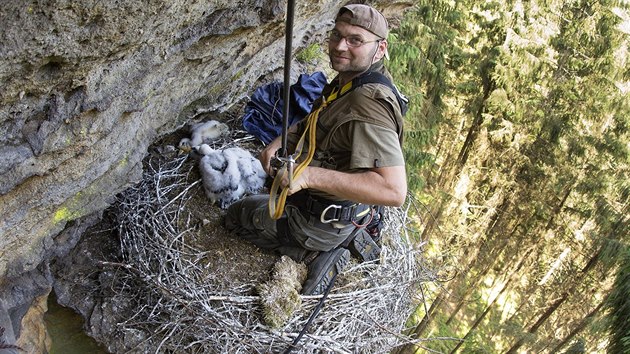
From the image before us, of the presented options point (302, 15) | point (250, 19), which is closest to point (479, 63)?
point (302, 15)

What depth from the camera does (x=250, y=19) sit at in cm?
269

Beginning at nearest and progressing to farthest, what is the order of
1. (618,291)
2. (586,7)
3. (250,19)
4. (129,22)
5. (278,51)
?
1. (129,22)
2. (250,19)
3. (278,51)
4. (618,291)
5. (586,7)

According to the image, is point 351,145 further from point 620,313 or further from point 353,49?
point 620,313

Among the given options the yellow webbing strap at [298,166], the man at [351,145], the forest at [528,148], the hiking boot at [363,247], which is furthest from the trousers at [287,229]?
the forest at [528,148]

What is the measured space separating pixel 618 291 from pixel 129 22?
710cm

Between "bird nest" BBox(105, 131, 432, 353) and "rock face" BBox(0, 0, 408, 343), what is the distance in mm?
515

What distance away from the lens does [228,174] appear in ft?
12.7

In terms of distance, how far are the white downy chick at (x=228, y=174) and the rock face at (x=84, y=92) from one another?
0.62 metres

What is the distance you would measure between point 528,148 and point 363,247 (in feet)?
32.1

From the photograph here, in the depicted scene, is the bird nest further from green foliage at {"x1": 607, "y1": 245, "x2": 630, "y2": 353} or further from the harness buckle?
green foliage at {"x1": 607, "y1": 245, "x2": 630, "y2": 353}

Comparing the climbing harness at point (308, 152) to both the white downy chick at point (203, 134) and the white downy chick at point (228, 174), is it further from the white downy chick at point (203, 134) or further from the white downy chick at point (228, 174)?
the white downy chick at point (203, 134)

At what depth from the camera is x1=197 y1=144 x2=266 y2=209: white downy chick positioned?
3.86 meters

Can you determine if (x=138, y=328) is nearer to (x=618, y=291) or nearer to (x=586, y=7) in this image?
(x=618, y=291)

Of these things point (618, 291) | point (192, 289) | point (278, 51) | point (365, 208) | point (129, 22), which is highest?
point (129, 22)
